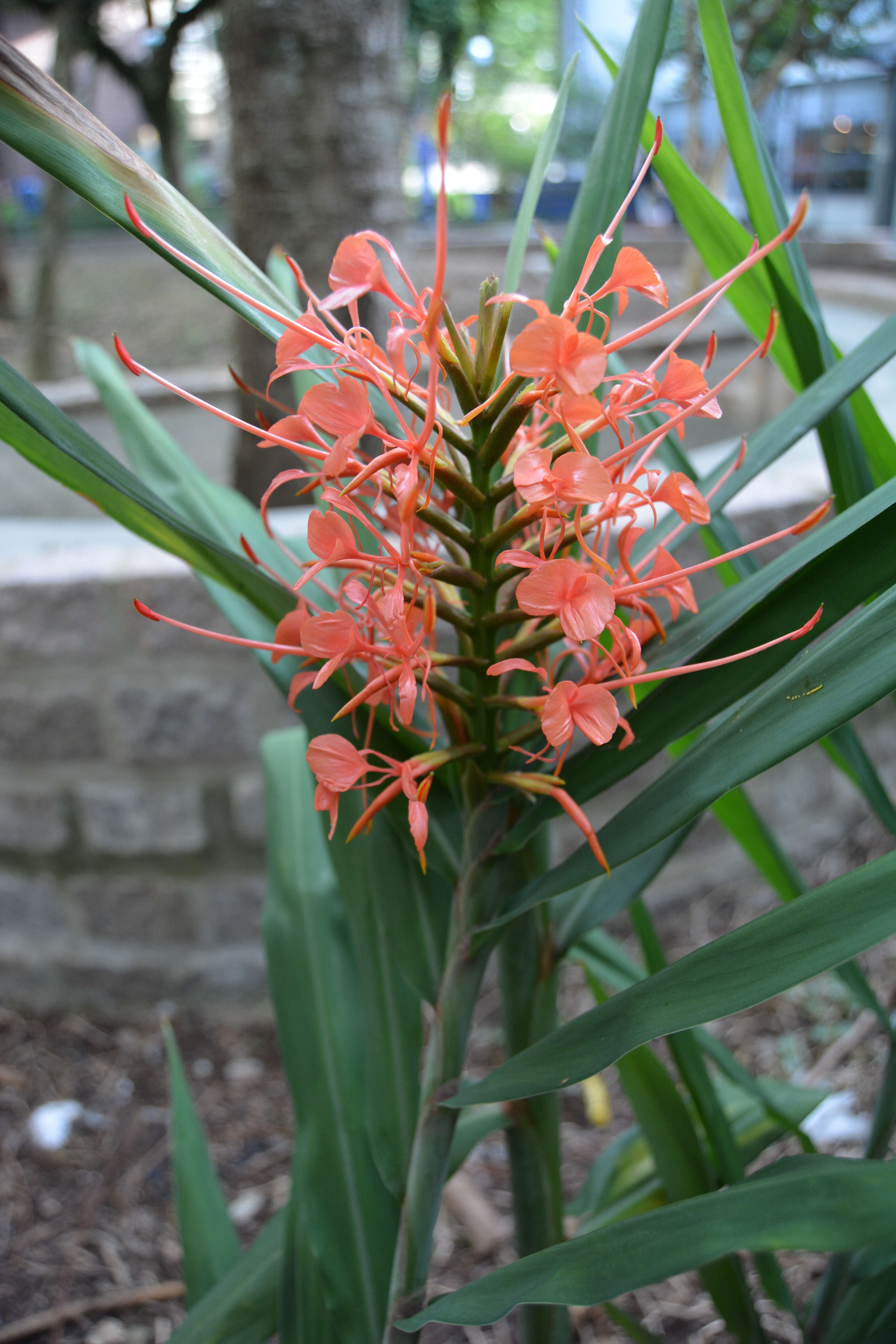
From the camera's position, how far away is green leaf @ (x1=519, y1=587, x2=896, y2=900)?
12.1 inches

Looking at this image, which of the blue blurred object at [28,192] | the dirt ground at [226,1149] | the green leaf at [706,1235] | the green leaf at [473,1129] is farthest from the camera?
the blue blurred object at [28,192]

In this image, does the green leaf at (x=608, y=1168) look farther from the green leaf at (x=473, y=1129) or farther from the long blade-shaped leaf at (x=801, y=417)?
the long blade-shaped leaf at (x=801, y=417)

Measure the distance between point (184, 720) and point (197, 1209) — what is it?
23.9 inches

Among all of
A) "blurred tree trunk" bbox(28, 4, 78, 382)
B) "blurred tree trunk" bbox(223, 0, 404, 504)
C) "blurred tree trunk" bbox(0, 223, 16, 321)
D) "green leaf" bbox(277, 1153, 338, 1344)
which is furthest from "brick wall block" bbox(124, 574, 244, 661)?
"blurred tree trunk" bbox(0, 223, 16, 321)

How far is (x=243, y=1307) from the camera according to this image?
1.76ft

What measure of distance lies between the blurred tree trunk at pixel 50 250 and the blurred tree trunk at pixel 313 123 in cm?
229

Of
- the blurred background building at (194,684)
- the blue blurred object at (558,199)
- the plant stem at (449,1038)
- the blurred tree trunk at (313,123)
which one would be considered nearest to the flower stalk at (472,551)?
the plant stem at (449,1038)

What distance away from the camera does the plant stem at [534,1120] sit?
46 centimetres

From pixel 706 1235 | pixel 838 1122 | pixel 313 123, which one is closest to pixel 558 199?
pixel 313 123

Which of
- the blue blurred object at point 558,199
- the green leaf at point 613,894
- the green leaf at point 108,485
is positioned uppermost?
the blue blurred object at point 558,199

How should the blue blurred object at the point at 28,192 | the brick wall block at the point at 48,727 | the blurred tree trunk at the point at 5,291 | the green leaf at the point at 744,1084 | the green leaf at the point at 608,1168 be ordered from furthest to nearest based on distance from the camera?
1. the blue blurred object at the point at 28,192
2. the blurred tree trunk at the point at 5,291
3. the brick wall block at the point at 48,727
4. the green leaf at the point at 608,1168
5. the green leaf at the point at 744,1084

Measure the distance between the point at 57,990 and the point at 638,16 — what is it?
1263 millimetres

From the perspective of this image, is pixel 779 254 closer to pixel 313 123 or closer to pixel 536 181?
pixel 536 181

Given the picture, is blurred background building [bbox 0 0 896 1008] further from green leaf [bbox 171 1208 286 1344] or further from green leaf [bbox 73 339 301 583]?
green leaf [bbox 171 1208 286 1344]
